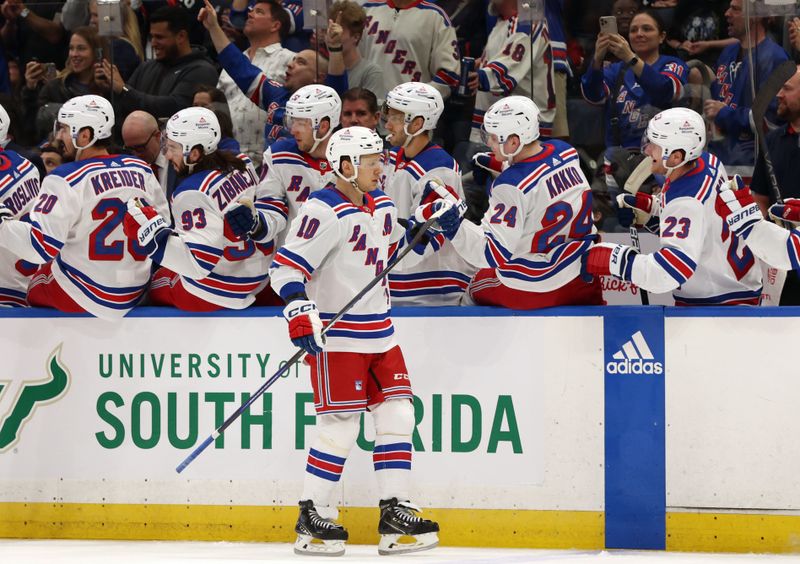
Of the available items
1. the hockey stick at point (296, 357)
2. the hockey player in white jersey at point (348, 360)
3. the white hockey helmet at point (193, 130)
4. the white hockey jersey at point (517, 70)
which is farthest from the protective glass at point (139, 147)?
the hockey stick at point (296, 357)

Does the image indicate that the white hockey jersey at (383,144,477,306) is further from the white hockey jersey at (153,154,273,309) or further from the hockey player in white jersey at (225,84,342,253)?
the white hockey jersey at (153,154,273,309)

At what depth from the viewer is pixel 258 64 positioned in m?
5.80

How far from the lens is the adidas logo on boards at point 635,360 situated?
4637 mm

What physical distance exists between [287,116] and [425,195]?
3.07ft

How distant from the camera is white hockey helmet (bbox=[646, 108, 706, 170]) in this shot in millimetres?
4621

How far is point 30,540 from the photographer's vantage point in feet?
16.4

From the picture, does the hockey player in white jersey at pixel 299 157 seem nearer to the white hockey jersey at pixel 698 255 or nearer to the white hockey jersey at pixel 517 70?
the white hockey jersey at pixel 517 70

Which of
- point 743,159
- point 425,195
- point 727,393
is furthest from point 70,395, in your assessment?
point 743,159

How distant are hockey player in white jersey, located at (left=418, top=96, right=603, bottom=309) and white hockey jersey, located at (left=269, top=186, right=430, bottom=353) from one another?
0.35 metres

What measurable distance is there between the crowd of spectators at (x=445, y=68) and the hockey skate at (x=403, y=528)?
1.60 meters

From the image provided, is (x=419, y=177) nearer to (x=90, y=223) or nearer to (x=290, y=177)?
(x=290, y=177)

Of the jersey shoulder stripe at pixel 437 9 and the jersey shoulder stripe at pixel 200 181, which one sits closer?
the jersey shoulder stripe at pixel 200 181

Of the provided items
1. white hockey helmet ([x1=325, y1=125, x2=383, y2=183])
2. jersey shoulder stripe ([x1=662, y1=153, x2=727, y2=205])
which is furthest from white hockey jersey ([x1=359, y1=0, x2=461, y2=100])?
jersey shoulder stripe ([x1=662, y1=153, x2=727, y2=205])

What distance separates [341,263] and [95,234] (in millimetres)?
1108
